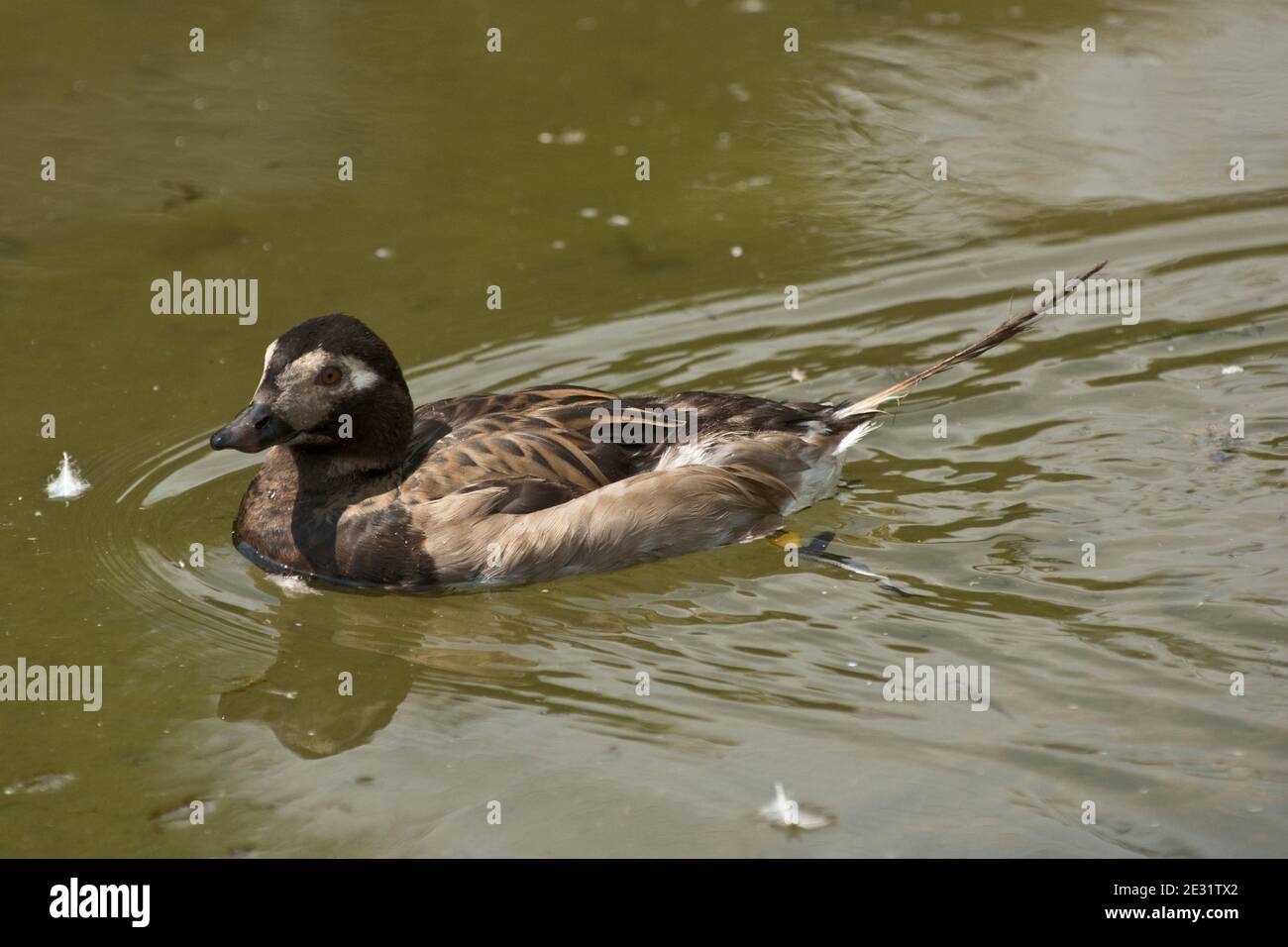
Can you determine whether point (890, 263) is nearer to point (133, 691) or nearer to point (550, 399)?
point (550, 399)

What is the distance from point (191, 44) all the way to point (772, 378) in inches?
244

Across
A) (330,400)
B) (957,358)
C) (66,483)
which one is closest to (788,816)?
(330,400)

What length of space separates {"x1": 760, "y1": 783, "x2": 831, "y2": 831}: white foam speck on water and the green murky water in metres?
0.06

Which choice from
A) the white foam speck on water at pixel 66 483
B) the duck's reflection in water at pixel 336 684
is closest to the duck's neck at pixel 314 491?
the duck's reflection in water at pixel 336 684

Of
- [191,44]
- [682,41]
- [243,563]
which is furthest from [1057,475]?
[191,44]

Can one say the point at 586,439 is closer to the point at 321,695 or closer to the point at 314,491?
the point at 314,491

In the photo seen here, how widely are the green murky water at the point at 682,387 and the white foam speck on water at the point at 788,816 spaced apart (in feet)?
0.18

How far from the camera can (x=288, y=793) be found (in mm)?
7289

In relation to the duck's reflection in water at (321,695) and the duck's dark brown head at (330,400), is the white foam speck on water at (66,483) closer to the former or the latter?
the duck's dark brown head at (330,400)

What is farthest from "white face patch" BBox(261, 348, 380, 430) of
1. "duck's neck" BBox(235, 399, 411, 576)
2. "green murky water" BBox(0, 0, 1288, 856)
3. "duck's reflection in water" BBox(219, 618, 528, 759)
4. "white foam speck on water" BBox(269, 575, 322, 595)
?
"duck's reflection in water" BBox(219, 618, 528, 759)

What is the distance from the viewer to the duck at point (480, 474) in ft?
29.6

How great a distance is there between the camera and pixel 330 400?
29.9 ft

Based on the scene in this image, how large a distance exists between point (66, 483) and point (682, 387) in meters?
3.58

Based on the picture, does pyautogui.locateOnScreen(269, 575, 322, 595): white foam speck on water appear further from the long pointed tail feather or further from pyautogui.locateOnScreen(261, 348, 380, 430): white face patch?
the long pointed tail feather
